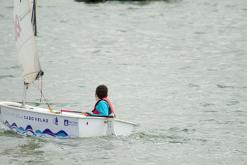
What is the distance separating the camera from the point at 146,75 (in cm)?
2858

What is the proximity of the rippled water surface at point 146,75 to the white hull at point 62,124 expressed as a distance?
10.5 inches

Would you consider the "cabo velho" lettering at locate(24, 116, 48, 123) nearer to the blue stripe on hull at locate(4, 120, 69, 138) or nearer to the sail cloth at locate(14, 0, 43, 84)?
Result: the blue stripe on hull at locate(4, 120, 69, 138)

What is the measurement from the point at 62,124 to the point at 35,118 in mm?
749

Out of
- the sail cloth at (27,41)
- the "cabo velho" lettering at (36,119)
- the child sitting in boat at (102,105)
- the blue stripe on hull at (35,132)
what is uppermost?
the sail cloth at (27,41)

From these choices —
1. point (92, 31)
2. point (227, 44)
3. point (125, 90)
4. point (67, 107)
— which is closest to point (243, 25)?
point (227, 44)

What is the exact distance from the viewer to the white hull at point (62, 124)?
55.7ft

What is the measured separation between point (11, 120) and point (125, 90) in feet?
27.6

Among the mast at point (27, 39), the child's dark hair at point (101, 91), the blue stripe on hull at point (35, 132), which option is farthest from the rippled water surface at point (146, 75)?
the mast at point (27, 39)

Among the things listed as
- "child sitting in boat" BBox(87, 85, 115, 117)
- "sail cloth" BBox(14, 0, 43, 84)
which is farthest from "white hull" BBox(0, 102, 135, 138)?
"sail cloth" BBox(14, 0, 43, 84)

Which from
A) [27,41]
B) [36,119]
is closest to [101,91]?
[36,119]

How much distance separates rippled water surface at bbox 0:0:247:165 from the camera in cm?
1742

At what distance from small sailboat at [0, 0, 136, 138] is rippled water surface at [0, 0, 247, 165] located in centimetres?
30

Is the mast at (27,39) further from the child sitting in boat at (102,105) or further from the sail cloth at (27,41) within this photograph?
the child sitting in boat at (102,105)

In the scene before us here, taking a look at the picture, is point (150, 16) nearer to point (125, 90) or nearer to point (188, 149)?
point (125, 90)
